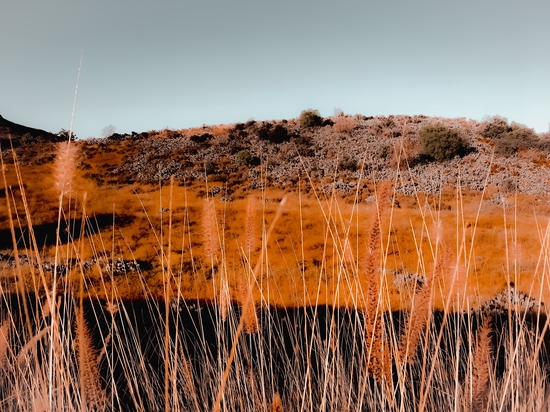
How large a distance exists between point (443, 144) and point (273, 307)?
7.59 metres

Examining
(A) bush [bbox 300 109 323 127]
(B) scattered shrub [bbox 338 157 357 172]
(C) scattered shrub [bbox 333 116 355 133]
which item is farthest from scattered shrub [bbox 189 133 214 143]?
(B) scattered shrub [bbox 338 157 357 172]

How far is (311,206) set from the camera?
8625 millimetres

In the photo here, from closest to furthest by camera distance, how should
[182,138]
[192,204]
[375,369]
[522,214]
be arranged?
[375,369]
[522,214]
[192,204]
[182,138]

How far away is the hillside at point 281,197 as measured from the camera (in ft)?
18.0

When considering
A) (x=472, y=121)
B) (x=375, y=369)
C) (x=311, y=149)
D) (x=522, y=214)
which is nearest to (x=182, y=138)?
(x=311, y=149)

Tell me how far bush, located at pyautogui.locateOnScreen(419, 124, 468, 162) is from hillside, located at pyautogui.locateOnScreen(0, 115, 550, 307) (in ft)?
0.80

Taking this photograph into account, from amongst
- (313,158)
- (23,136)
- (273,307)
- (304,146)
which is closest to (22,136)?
(23,136)

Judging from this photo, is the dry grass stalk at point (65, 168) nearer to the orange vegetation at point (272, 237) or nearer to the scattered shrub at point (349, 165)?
the orange vegetation at point (272, 237)

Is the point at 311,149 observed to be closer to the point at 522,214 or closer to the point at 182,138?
the point at 182,138

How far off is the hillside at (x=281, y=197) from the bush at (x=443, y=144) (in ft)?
0.80

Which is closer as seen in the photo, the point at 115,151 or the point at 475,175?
the point at 475,175

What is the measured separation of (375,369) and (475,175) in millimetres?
9729

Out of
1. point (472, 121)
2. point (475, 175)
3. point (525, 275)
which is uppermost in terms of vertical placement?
point (472, 121)

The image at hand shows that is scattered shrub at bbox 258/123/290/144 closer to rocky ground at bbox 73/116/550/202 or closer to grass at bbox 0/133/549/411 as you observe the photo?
rocky ground at bbox 73/116/550/202
